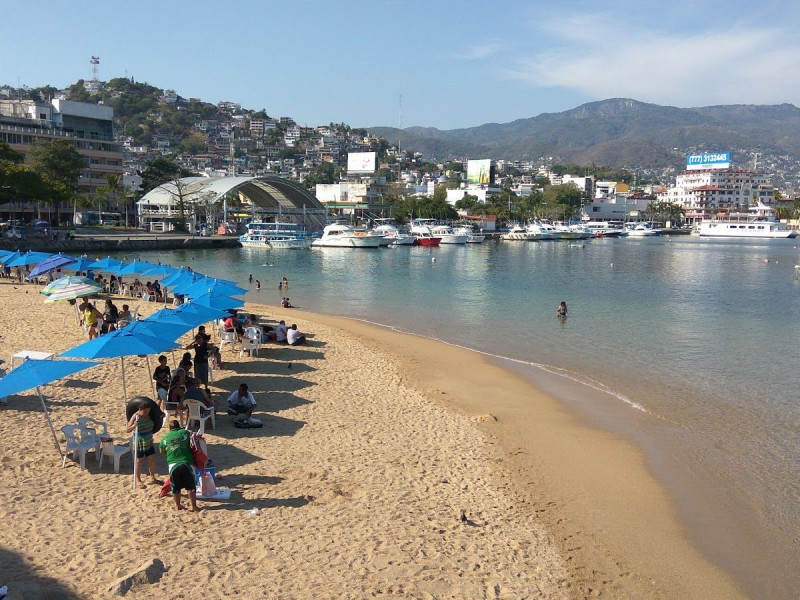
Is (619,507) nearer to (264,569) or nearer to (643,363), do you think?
(264,569)

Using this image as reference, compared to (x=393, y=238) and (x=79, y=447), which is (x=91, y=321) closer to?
(x=79, y=447)

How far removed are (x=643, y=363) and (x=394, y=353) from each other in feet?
23.7

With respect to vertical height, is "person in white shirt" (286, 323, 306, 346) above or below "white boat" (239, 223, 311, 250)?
below

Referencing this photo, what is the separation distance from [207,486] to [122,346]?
11.1 feet

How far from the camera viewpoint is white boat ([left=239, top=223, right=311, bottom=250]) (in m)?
72.7

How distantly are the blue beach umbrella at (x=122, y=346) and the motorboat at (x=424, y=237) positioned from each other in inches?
3008

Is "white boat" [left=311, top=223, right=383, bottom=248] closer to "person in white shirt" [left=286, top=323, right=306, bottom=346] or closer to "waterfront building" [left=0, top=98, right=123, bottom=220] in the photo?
"waterfront building" [left=0, top=98, right=123, bottom=220]

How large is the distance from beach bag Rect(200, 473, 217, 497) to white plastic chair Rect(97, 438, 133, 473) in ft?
4.77

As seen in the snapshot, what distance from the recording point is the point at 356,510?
8.34 m

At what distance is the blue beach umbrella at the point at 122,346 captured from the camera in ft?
33.6

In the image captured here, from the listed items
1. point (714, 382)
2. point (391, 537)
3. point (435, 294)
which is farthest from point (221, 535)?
point (435, 294)

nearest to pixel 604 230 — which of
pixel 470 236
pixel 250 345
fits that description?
pixel 470 236

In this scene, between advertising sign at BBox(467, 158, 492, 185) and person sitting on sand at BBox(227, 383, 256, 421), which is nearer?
person sitting on sand at BBox(227, 383, 256, 421)

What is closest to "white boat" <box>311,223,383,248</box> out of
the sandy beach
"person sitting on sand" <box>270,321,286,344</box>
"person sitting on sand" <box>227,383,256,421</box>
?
"person sitting on sand" <box>270,321,286,344</box>
